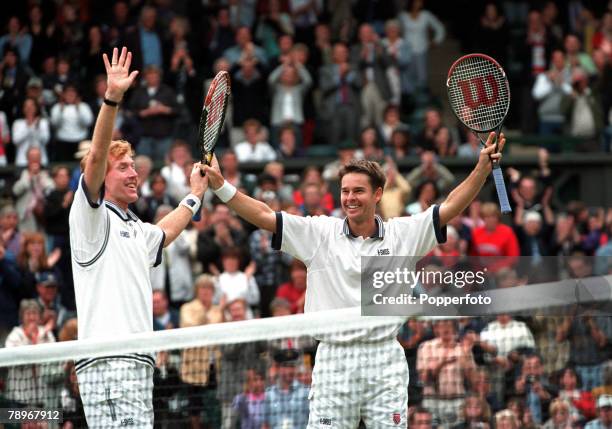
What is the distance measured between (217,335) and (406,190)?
29.9 ft

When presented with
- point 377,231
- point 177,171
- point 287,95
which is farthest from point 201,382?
point 287,95

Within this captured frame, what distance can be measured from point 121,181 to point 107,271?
72 cm

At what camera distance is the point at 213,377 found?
12.0 metres

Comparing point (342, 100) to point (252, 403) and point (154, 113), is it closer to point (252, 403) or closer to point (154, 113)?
point (154, 113)

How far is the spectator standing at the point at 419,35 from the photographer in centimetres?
2323

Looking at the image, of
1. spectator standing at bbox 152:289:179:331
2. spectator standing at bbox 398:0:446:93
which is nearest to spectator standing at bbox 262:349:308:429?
spectator standing at bbox 152:289:179:331

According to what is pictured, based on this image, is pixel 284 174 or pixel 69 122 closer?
pixel 284 174

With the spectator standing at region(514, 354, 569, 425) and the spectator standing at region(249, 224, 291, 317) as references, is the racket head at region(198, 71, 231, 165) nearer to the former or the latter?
the spectator standing at region(514, 354, 569, 425)

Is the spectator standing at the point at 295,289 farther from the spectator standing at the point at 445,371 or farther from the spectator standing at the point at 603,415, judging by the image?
the spectator standing at the point at 603,415

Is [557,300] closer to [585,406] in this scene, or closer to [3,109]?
[585,406]

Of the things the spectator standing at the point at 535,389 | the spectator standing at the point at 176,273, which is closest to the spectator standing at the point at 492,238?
the spectator standing at the point at 176,273

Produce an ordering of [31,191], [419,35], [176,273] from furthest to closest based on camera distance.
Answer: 1. [419,35]
2. [31,191]
3. [176,273]

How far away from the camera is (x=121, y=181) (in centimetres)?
947

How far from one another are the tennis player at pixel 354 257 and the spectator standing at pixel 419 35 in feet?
44.7
